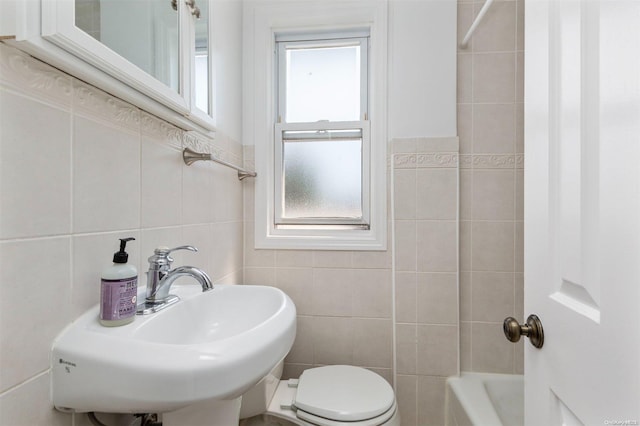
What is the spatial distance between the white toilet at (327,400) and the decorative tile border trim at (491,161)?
1.06 metres

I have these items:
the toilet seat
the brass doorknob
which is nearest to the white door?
the brass doorknob

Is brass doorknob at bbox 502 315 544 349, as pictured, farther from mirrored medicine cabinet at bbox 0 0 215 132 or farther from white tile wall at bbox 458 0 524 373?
mirrored medicine cabinet at bbox 0 0 215 132

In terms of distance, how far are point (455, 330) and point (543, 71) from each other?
1.15 m

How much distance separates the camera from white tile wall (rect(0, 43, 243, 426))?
487 mm

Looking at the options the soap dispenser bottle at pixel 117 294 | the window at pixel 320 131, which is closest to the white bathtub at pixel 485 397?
the window at pixel 320 131

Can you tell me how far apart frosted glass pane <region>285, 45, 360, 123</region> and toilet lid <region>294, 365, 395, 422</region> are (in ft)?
4.03

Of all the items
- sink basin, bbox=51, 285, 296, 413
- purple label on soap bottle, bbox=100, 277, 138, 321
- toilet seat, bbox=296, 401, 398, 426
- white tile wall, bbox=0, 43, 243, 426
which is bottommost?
toilet seat, bbox=296, 401, 398, 426

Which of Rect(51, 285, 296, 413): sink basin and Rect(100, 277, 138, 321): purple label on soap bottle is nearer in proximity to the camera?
Rect(51, 285, 296, 413): sink basin

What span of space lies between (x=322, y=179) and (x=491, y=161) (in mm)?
832

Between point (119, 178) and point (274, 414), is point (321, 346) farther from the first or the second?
point (119, 178)

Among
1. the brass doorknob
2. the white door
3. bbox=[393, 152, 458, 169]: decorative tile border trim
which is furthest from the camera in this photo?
bbox=[393, 152, 458, 169]: decorative tile border trim

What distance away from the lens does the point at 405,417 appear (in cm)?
141

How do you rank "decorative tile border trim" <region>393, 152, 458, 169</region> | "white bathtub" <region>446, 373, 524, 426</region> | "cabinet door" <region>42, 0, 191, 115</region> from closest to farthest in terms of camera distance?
"cabinet door" <region>42, 0, 191, 115</region> → "white bathtub" <region>446, 373, 524, 426</region> → "decorative tile border trim" <region>393, 152, 458, 169</region>

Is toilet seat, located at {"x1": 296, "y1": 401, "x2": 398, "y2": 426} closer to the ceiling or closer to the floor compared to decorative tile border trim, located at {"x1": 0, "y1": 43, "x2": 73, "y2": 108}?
closer to the floor
